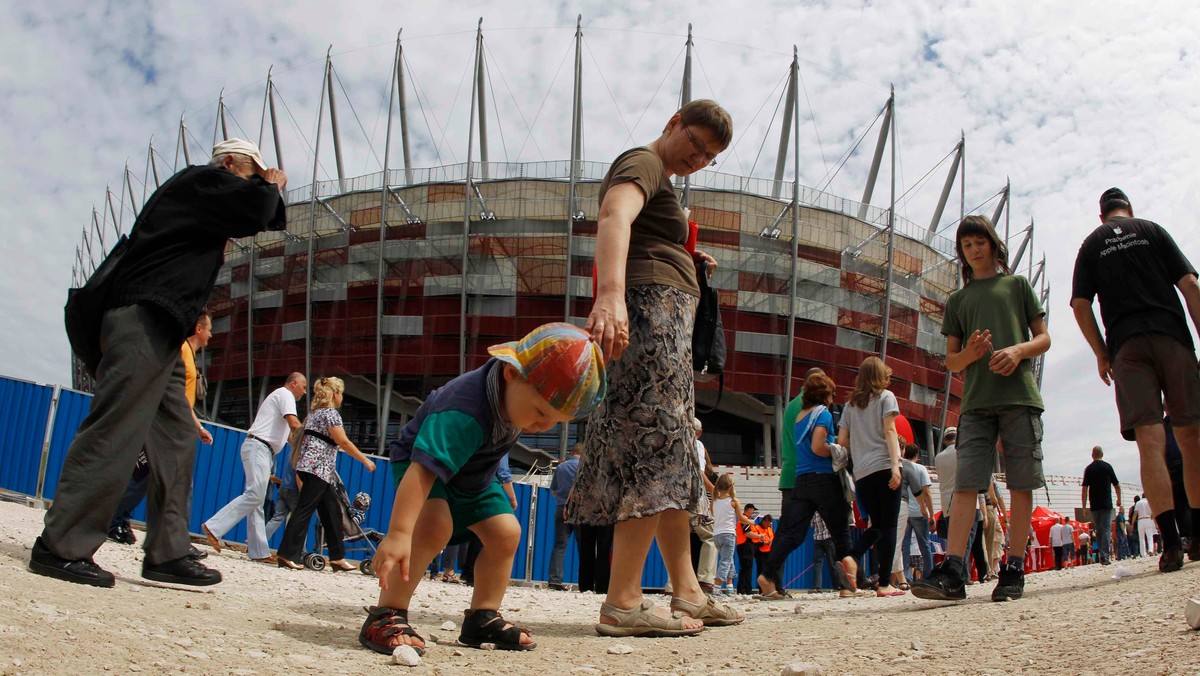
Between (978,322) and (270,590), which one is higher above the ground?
(978,322)

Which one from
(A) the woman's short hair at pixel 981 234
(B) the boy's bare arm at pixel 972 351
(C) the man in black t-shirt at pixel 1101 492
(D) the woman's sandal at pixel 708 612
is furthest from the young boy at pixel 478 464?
(C) the man in black t-shirt at pixel 1101 492

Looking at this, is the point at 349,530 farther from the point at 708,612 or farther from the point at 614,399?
the point at 614,399

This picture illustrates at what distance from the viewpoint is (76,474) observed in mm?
2570

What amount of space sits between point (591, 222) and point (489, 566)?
29.2 meters

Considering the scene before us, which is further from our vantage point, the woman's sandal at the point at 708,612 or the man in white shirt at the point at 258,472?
the man in white shirt at the point at 258,472

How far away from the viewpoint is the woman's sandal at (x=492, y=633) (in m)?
2.35

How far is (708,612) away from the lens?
298 centimetres

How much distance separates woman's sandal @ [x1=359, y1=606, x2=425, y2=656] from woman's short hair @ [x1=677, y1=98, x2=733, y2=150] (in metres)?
1.88

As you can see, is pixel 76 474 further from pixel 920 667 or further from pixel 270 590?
pixel 920 667

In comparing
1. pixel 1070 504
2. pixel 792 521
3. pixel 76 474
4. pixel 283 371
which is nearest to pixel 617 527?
pixel 76 474

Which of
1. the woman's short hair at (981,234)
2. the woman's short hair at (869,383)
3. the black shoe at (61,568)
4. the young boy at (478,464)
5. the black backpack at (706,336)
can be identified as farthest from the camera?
the woman's short hair at (869,383)

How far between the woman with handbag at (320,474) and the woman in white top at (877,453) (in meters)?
3.39

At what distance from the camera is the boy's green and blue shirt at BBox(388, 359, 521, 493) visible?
210 cm

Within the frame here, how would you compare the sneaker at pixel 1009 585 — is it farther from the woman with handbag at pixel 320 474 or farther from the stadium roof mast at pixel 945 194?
the stadium roof mast at pixel 945 194
